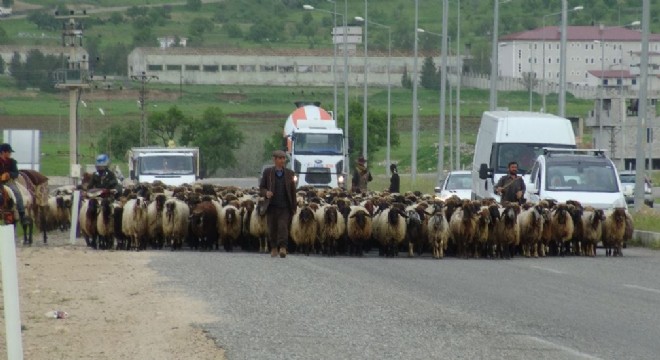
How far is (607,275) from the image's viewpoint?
76.2 feet

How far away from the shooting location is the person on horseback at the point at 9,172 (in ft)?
90.2

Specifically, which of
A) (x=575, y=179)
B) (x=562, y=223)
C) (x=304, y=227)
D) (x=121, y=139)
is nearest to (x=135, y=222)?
(x=304, y=227)

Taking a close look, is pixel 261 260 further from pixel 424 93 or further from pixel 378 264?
pixel 424 93

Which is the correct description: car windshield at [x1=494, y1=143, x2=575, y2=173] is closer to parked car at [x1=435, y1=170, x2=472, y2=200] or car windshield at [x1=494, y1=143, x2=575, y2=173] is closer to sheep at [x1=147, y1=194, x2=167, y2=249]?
parked car at [x1=435, y1=170, x2=472, y2=200]

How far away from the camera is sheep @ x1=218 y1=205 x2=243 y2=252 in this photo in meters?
29.0

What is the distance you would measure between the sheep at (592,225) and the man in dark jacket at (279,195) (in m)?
5.24

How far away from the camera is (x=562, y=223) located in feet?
91.4

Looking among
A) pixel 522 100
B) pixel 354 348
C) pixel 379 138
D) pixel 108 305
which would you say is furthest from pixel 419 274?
pixel 522 100

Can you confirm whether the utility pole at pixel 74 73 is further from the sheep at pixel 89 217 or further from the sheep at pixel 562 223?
the sheep at pixel 562 223

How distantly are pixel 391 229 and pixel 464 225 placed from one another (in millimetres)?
1260

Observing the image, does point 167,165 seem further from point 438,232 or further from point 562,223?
point 562,223

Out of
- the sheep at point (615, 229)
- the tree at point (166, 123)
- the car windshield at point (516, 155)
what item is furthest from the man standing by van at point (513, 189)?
the tree at point (166, 123)

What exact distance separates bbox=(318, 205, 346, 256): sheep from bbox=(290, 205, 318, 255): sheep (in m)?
0.14

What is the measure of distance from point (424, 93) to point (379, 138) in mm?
53156
